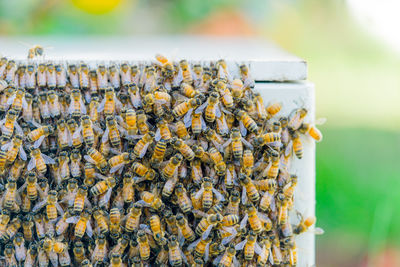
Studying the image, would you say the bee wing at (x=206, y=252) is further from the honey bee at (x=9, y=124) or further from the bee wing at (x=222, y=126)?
the honey bee at (x=9, y=124)

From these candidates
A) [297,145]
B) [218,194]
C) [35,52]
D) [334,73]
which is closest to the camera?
[218,194]

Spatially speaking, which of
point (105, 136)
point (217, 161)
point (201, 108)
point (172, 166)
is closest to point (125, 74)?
point (105, 136)

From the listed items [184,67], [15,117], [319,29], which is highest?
[319,29]

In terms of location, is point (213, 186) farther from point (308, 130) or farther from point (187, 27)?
point (187, 27)

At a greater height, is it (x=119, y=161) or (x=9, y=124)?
(x=9, y=124)

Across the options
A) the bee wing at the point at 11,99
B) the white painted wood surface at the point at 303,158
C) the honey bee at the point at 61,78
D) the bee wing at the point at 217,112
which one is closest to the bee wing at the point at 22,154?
the bee wing at the point at 11,99

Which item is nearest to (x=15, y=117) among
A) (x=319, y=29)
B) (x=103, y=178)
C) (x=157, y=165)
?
(x=103, y=178)

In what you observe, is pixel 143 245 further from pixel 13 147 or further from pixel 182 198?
pixel 13 147
